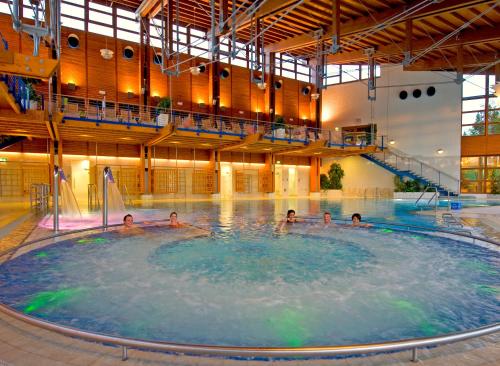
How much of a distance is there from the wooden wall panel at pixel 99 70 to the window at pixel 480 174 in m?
22.1

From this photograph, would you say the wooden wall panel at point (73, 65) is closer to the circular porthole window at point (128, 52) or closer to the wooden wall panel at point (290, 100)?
the circular porthole window at point (128, 52)

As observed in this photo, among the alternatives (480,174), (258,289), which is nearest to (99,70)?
(258,289)

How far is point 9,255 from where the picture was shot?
211 inches

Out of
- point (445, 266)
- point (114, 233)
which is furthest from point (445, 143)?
point (114, 233)

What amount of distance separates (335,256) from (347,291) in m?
2.13

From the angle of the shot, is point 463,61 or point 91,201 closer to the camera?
point 91,201

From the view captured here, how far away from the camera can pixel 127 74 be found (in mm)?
19703

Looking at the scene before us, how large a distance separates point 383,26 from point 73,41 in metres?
15.3

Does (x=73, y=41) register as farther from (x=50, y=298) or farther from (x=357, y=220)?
(x=50, y=298)

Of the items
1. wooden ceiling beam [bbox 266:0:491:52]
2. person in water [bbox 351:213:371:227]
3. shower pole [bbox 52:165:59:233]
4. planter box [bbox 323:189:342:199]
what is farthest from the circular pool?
planter box [bbox 323:189:342:199]

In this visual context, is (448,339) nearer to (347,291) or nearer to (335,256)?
(347,291)

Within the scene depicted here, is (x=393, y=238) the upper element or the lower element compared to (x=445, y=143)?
lower

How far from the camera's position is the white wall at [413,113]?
2252 cm

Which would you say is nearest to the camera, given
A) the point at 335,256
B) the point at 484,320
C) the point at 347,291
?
the point at 484,320
